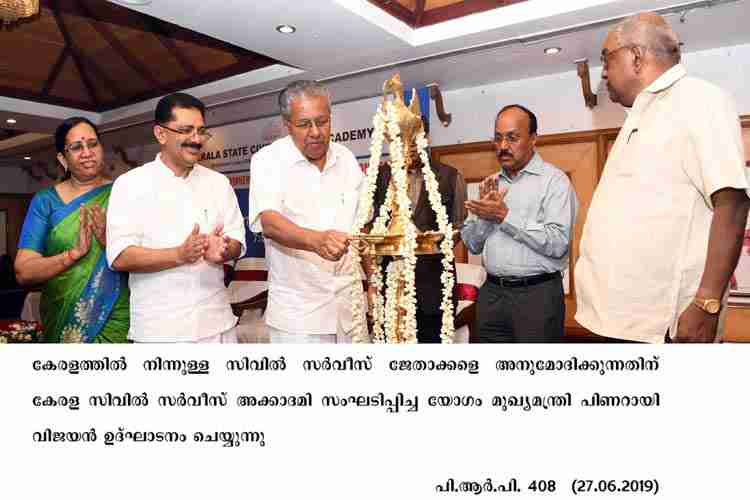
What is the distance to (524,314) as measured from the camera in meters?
1.84

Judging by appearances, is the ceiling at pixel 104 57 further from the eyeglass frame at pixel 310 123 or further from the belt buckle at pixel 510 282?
the belt buckle at pixel 510 282

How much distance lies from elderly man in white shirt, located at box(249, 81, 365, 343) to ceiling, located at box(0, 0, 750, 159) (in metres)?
1.32

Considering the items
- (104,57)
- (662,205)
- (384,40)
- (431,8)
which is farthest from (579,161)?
(104,57)

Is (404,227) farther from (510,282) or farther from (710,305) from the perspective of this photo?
(510,282)

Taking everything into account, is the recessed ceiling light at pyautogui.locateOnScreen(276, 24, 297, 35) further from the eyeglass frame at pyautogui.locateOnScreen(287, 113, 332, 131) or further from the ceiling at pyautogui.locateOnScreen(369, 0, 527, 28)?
the eyeglass frame at pyautogui.locateOnScreen(287, 113, 332, 131)

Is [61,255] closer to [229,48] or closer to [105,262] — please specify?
[105,262]

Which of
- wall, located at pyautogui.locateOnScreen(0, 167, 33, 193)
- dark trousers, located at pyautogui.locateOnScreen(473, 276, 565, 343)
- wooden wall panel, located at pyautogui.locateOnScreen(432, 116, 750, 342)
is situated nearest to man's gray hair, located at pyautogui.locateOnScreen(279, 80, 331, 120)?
dark trousers, located at pyautogui.locateOnScreen(473, 276, 565, 343)

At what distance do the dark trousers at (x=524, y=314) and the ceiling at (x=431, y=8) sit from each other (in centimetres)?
175

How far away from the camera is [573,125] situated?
3.45 metres

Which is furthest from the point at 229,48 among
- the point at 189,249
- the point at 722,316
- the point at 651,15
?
the point at 722,316

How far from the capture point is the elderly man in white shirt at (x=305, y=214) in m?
1.53
